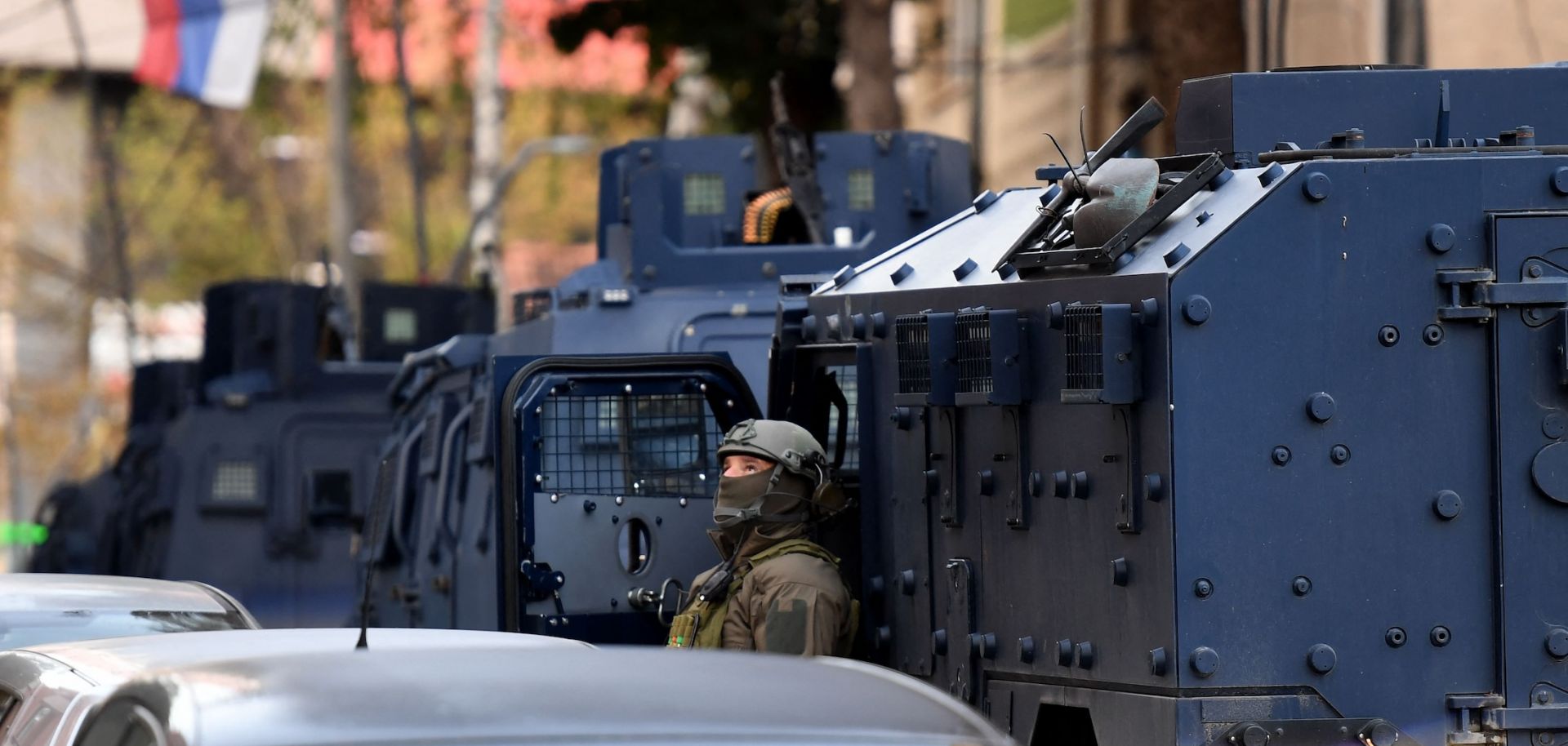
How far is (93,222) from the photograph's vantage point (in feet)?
109

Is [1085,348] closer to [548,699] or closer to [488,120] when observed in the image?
[548,699]

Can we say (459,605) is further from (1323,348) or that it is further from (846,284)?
(1323,348)

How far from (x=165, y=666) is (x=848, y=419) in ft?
13.3

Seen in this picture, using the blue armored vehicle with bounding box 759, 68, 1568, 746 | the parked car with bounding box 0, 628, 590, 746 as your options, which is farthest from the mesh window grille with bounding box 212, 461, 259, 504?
the parked car with bounding box 0, 628, 590, 746

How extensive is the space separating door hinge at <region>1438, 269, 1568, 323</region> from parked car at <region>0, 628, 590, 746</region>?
235 cm

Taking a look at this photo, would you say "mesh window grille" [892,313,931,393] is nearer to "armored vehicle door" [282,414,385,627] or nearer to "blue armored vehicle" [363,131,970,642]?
"blue armored vehicle" [363,131,970,642]

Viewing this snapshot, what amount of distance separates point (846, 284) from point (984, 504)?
4.00ft

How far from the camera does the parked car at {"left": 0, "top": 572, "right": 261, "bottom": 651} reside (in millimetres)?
6758

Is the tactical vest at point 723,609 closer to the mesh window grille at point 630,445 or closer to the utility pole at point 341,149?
the mesh window grille at point 630,445

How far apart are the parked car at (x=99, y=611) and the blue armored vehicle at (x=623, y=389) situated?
0.54m

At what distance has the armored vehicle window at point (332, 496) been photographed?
16.5m

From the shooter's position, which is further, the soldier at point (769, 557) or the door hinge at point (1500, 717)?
the soldier at point (769, 557)

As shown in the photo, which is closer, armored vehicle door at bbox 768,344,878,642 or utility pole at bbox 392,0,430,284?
armored vehicle door at bbox 768,344,878,642

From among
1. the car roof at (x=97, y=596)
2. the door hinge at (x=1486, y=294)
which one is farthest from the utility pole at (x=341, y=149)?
the door hinge at (x=1486, y=294)
